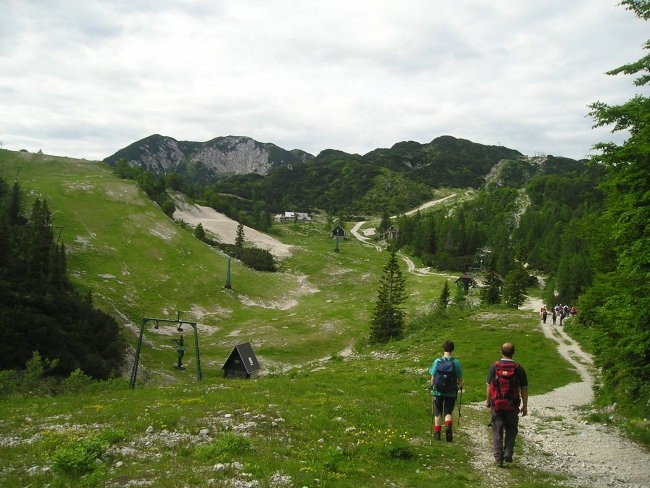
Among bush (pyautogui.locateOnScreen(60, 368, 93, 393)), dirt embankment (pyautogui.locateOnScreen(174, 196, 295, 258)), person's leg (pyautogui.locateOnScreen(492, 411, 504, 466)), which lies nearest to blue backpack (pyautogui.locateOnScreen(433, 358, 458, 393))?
person's leg (pyautogui.locateOnScreen(492, 411, 504, 466))

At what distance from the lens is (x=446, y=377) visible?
13.8m

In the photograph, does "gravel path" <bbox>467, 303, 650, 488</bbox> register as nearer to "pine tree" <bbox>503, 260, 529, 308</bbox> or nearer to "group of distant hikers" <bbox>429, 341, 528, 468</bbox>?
"group of distant hikers" <bbox>429, 341, 528, 468</bbox>

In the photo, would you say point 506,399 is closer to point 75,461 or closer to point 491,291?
point 75,461

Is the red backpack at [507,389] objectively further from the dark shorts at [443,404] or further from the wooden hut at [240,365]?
the wooden hut at [240,365]

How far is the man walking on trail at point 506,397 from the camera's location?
472 inches

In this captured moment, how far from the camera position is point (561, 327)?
57.3m

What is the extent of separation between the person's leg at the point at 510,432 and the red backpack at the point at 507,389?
0.78 feet

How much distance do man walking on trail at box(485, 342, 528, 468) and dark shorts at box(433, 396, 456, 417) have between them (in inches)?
67.5

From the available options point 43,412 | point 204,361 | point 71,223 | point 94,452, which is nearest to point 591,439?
point 94,452

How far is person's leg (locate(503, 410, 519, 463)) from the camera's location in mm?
12078

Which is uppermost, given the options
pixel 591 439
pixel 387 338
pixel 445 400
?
pixel 445 400

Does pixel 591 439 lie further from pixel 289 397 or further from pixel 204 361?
pixel 204 361

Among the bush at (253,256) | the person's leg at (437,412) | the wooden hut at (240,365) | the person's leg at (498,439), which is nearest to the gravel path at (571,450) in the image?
the person's leg at (498,439)

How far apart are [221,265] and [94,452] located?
10541 cm
